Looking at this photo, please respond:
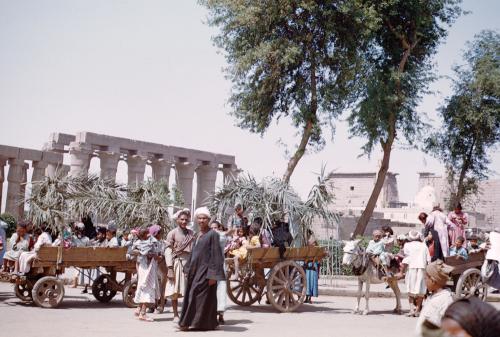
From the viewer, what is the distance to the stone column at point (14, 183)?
A: 3716 centimetres

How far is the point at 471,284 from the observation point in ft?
41.7

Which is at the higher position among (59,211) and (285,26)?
(285,26)

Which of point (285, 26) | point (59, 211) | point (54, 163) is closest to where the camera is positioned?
point (59, 211)

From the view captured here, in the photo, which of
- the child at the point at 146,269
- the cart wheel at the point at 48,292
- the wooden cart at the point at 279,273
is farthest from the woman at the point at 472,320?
the cart wheel at the point at 48,292

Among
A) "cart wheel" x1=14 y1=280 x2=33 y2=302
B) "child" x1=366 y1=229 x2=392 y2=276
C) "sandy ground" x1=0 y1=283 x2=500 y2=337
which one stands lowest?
"sandy ground" x1=0 y1=283 x2=500 y2=337

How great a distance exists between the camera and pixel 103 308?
453 inches

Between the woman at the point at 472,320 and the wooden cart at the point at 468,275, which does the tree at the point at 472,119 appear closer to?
the wooden cart at the point at 468,275

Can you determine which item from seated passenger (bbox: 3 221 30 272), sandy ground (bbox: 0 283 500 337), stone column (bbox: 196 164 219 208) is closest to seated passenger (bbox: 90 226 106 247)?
sandy ground (bbox: 0 283 500 337)

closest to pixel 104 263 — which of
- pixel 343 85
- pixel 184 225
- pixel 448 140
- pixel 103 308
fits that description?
pixel 103 308

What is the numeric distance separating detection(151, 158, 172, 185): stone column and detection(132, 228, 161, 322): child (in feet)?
101

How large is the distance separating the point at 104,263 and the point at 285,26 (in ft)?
45.9

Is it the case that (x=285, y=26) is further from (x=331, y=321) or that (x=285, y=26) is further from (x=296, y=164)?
(x=331, y=321)

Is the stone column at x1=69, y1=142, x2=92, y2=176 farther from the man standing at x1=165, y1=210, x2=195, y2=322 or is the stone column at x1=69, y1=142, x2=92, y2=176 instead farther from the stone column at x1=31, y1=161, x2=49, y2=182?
the man standing at x1=165, y1=210, x2=195, y2=322

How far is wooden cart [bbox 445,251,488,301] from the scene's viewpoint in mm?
12328
